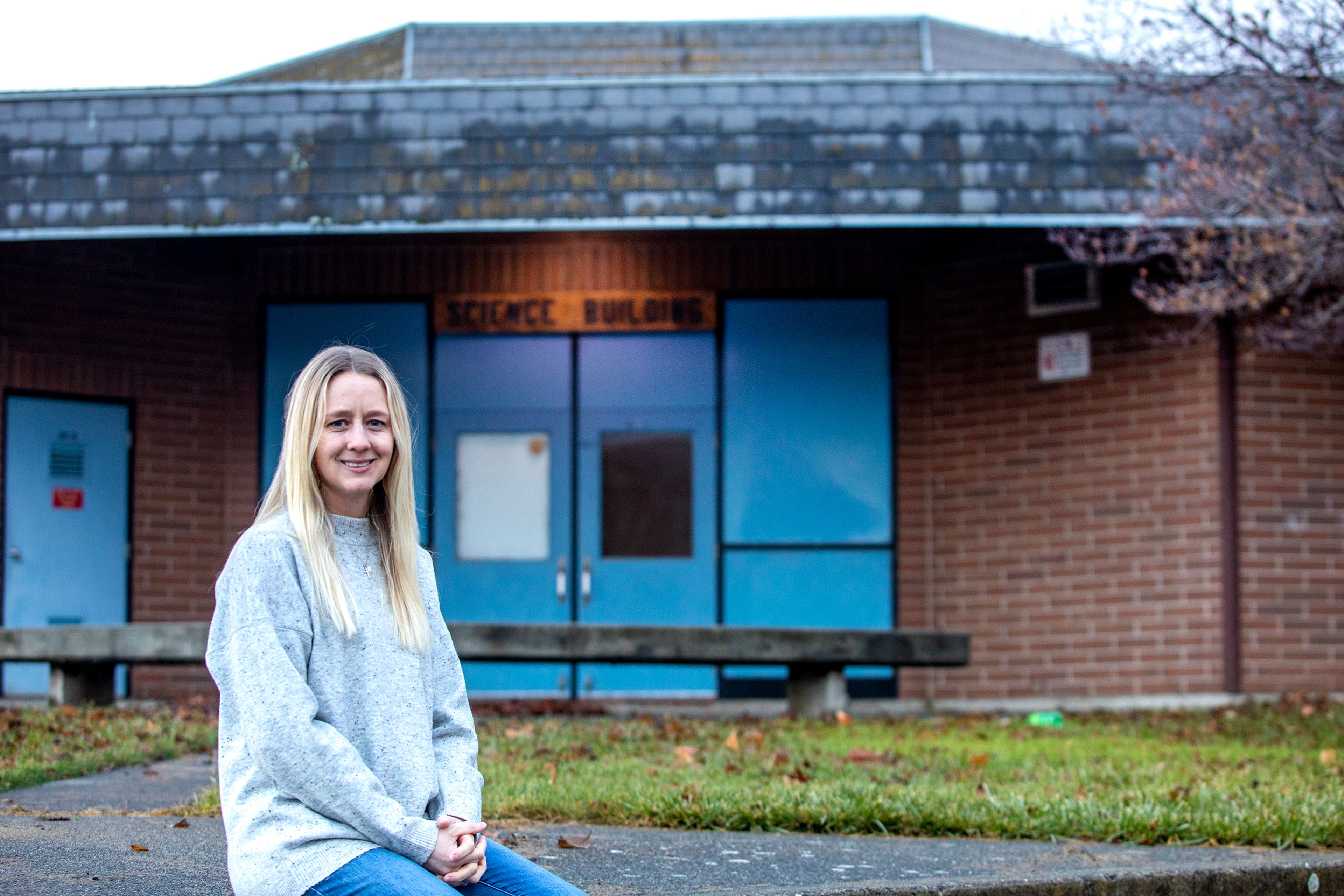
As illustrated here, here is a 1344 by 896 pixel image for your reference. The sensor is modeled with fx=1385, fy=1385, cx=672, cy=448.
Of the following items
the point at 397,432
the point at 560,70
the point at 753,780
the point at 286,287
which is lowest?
the point at 753,780

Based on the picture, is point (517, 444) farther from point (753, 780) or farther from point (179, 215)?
point (753, 780)

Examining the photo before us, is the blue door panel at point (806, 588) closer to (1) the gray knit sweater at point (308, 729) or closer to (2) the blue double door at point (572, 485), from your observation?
(2) the blue double door at point (572, 485)

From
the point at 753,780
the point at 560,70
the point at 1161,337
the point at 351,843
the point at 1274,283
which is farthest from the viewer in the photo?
the point at 560,70

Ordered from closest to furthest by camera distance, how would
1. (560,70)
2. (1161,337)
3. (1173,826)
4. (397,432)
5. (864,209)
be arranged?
(397,432)
(1173,826)
(864,209)
(1161,337)
(560,70)

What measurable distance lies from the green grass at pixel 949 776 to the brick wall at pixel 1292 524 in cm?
67

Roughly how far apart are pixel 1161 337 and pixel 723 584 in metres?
3.72

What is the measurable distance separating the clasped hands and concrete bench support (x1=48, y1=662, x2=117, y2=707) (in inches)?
248

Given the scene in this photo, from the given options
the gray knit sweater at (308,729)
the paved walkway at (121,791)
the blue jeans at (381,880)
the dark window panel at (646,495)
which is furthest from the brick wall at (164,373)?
the blue jeans at (381,880)

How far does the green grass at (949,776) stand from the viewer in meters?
4.84

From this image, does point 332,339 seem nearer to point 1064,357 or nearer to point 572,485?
point 572,485

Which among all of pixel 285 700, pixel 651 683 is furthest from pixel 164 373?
pixel 285 700

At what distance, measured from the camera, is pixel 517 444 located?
1109 cm

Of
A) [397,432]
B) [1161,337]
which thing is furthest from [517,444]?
[397,432]

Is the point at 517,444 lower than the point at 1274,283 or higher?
lower
